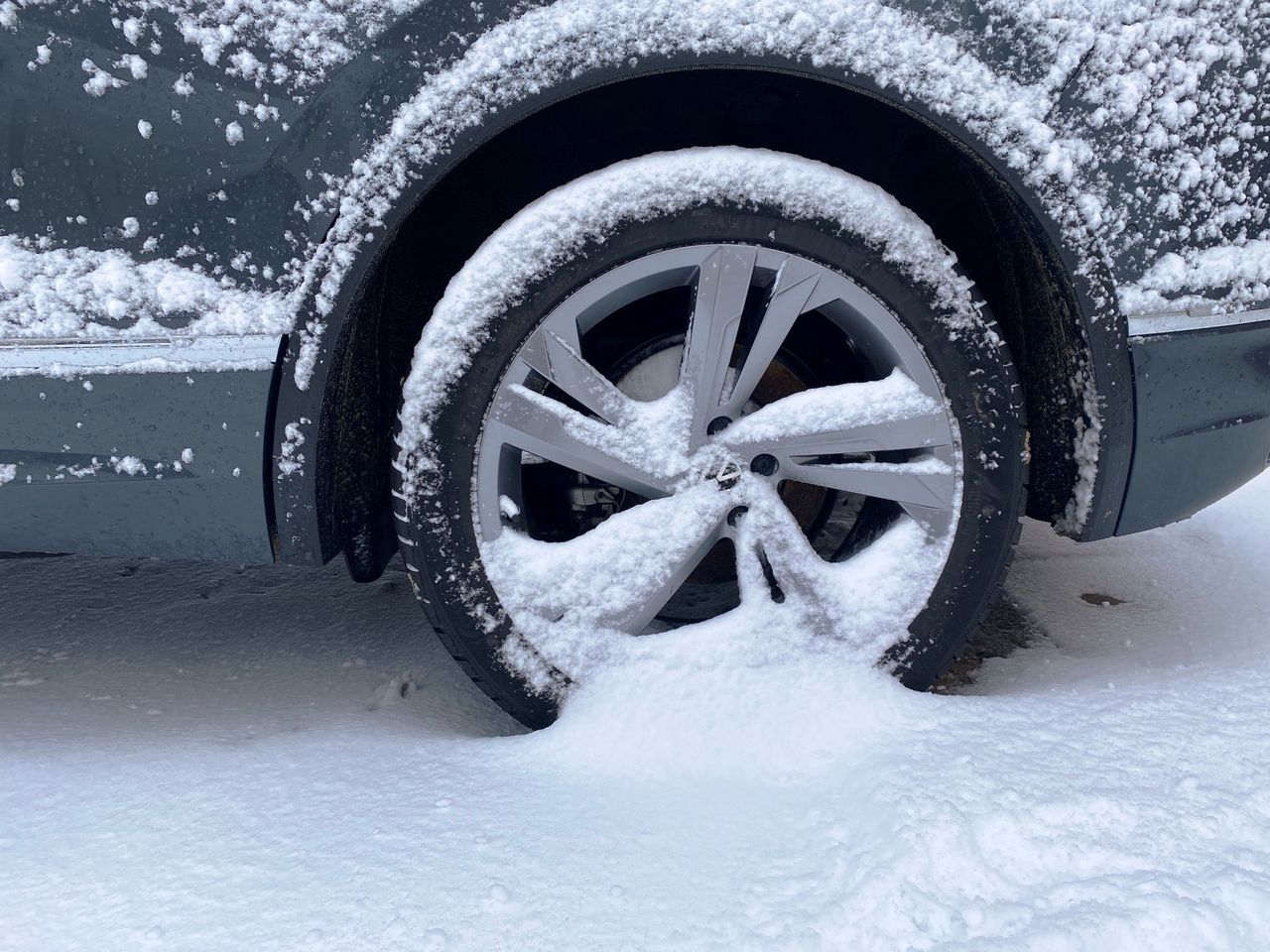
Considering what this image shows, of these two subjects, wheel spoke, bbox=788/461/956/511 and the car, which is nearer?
the car

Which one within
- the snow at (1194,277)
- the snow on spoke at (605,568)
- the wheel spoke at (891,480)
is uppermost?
the snow at (1194,277)

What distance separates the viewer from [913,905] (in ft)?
3.42

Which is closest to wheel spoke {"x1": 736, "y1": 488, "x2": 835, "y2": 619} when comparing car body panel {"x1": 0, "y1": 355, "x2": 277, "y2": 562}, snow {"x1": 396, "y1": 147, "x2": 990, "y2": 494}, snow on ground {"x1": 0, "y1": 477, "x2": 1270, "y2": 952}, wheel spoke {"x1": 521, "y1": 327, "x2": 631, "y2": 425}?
snow on ground {"x1": 0, "y1": 477, "x2": 1270, "y2": 952}

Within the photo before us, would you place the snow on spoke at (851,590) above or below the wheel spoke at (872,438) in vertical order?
below

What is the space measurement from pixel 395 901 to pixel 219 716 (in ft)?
2.32

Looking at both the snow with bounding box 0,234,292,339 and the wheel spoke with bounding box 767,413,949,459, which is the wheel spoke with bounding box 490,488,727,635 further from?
the snow with bounding box 0,234,292,339

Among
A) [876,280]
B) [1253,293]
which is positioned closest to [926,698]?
[876,280]

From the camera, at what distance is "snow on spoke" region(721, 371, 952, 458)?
148cm

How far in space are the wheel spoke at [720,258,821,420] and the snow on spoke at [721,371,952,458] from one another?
5 cm

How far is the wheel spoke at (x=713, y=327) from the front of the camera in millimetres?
1419

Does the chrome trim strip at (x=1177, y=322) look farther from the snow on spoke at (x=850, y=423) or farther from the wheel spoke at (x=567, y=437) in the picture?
the wheel spoke at (x=567, y=437)

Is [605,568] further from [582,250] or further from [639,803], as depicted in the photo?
[582,250]

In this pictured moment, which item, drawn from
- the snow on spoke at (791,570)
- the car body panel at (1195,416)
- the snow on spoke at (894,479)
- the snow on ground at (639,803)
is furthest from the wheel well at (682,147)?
the snow on spoke at (791,570)

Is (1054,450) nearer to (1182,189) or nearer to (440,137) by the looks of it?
(1182,189)
